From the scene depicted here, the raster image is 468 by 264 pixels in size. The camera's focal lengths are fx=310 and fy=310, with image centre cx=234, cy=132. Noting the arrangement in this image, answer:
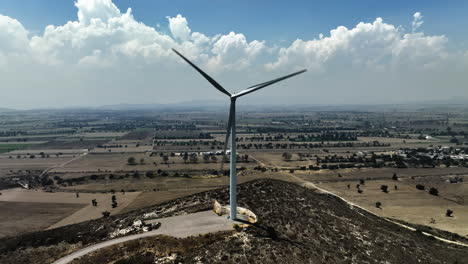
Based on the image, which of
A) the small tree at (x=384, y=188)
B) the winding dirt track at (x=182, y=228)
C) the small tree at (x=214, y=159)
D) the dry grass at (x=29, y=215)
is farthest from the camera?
the small tree at (x=214, y=159)

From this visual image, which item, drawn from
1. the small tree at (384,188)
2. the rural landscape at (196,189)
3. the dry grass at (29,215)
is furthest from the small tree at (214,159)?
the small tree at (384,188)

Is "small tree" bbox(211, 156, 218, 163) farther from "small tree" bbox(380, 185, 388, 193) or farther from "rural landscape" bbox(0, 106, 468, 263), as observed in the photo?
"small tree" bbox(380, 185, 388, 193)

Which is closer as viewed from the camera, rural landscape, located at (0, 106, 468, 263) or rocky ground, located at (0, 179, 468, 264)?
rocky ground, located at (0, 179, 468, 264)

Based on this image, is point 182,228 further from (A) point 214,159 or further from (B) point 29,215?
(A) point 214,159

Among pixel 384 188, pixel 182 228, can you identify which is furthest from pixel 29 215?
pixel 384 188

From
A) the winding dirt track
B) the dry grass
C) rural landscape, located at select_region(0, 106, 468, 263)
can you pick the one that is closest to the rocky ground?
rural landscape, located at select_region(0, 106, 468, 263)

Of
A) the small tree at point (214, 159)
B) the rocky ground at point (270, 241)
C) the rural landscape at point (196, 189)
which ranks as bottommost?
the small tree at point (214, 159)

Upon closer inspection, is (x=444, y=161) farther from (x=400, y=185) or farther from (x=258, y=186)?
(x=258, y=186)

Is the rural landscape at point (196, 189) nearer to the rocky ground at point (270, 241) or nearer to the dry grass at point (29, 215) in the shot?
the dry grass at point (29, 215)

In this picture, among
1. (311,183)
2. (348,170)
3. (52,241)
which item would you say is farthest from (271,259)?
(348,170)

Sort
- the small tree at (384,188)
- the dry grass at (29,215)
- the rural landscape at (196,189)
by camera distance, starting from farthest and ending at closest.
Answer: the small tree at (384,188) < the dry grass at (29,215) < the rural landscape at (196,189)
